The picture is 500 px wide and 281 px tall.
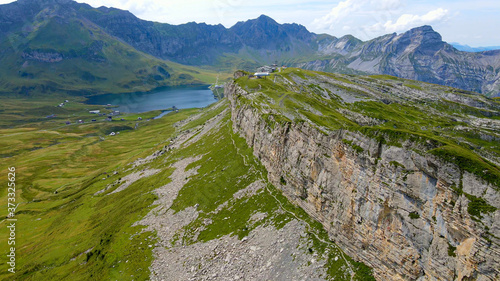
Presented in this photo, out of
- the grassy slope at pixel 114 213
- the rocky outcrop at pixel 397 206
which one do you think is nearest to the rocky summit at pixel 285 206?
the rocky outcrop at pixel 397 206

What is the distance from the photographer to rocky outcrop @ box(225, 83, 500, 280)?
25.2 m

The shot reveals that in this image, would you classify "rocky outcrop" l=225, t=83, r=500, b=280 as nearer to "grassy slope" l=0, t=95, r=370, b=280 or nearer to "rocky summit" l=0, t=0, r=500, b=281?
"rocky summit" l=0, t=0, r=500, b=281

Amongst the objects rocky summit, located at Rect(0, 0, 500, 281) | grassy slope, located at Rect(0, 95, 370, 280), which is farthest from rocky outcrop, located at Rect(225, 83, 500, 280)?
grassy slope, located at Rect(0, 95, 370, 280)

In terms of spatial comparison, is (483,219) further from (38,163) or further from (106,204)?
(38,163)

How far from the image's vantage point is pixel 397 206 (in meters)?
32.2

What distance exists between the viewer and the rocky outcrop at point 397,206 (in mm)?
25188

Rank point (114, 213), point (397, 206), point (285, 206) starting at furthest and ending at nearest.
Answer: point (114, 213) < point (285, 206) < point (397, 206)

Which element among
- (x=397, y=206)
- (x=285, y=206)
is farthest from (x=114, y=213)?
(x=397, y=206)

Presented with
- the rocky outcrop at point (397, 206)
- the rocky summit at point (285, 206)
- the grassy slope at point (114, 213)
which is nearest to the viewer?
the rocky outcrop at point (397, 206)

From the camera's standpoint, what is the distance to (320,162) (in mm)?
45594

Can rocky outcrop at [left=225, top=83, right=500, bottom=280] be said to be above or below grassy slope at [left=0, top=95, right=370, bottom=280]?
above

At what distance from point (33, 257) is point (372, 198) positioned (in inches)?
3513

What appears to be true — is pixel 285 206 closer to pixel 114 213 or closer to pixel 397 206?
pixel 397 206

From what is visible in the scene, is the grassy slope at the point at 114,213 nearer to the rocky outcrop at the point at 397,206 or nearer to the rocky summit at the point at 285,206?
the rocky summit at the point at 285,206
